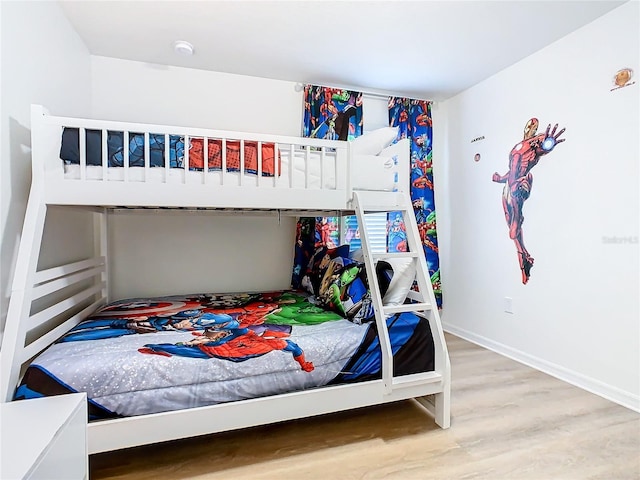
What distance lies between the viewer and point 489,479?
147 centimetres

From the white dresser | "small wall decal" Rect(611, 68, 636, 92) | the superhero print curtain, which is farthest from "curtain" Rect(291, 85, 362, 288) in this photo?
the white dresser

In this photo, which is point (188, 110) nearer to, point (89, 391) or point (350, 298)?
point (350, 298)

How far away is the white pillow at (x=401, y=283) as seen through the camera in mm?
1984

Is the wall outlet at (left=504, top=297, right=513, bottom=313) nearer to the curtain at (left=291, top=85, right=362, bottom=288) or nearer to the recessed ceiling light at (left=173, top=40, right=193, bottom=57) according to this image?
the curtain at (left=291, top=85, right=362, bottom=288)

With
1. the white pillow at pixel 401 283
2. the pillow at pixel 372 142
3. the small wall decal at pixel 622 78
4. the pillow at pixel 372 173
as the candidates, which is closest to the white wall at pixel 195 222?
the pillow at pixel 372 142

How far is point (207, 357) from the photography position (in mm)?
1552

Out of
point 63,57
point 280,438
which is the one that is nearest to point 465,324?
point 280,438

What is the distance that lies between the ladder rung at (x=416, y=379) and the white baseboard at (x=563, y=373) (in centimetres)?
123

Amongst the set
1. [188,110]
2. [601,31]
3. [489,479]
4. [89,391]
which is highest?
[601,31]

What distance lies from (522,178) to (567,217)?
48 cm

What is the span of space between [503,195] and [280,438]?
252cm

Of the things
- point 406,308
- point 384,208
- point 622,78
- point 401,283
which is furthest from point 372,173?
point 622,78

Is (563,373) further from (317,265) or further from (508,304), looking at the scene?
(317,265)

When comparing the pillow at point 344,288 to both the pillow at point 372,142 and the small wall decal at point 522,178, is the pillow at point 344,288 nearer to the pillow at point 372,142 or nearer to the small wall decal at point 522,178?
the pillow at point 372,142
